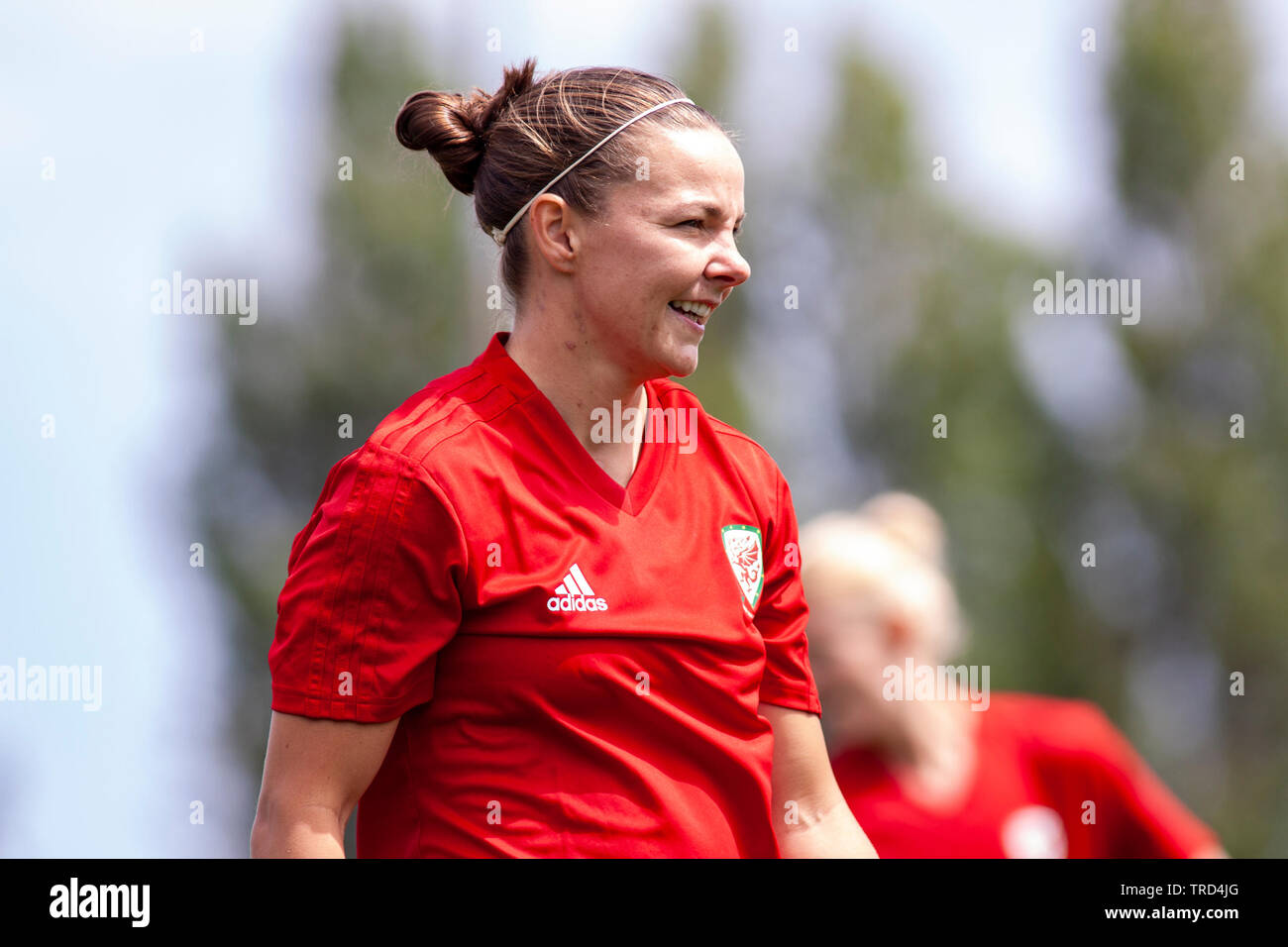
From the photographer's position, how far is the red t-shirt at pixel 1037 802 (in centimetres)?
441

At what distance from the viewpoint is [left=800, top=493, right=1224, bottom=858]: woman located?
4523 mm

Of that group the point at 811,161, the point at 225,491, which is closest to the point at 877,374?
the point at 811,161

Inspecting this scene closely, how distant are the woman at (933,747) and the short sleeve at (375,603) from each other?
7.54 feet

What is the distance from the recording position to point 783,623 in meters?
3.22

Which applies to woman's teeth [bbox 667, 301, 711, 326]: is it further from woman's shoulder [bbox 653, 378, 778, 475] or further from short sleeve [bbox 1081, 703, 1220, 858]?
short sleeve [bbox 1081, 703, 1220, 858]

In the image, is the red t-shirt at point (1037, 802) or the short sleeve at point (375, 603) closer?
the short sleeve at point (375, 603)

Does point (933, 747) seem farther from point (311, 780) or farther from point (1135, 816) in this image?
point (311, 780)

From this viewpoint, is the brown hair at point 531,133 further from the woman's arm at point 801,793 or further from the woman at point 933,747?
the woman at point 933,747

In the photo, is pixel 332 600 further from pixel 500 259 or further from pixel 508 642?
pixel 500 259

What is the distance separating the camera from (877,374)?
21547 mm

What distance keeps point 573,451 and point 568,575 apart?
298 mm

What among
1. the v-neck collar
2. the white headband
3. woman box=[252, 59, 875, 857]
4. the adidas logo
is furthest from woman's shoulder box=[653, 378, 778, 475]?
the adidas logo

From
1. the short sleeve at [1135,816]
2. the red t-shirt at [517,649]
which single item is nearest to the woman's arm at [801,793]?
the red t-shirt at [517,649]

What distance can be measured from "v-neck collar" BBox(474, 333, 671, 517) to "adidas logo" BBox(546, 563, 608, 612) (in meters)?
0.22
